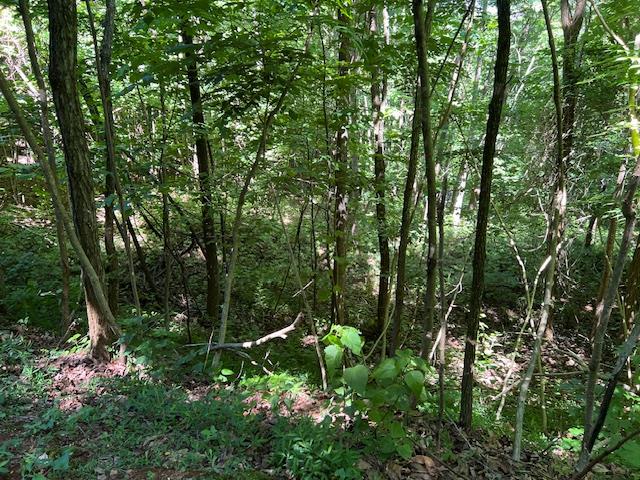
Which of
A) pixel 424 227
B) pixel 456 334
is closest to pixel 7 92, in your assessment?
pixel 424 227

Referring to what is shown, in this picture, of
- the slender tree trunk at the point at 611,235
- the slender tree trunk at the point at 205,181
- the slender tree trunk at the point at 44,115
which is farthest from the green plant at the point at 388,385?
the slender tree trunk at the point at 611,235

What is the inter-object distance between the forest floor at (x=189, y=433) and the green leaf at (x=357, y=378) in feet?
1.72

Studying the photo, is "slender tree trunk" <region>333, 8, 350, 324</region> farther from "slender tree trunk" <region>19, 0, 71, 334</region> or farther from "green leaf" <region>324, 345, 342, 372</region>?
"slender tree trunk" <region>19, 0, 71, 334</region>

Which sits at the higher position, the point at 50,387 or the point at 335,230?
the point at 335,230

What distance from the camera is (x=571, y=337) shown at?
28.2 ft

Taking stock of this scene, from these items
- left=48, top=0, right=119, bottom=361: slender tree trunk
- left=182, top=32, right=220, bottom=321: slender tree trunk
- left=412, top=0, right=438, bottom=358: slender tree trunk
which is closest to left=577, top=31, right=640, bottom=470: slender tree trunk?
left=412, top=0, right=438, bottom=358: slender tree trunk

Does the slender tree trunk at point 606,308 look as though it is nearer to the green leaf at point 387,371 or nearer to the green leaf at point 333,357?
the green leaf at point 387,371

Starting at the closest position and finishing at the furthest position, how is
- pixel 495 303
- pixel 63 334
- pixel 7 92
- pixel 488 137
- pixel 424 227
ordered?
pixel 488 137
pixel 7 92
pixel 63 334
pixel 424 227
pixel 495 303

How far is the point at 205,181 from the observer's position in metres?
4.96

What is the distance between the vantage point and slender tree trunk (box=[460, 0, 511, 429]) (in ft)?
8.01

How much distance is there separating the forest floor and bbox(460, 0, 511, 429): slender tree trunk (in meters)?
0.41

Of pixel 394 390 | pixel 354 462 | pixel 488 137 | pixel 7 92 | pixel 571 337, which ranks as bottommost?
pixel 571 337

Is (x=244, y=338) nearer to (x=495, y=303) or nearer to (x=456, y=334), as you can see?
(x=456, y=334)

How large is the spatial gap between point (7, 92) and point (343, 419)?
3.61m
